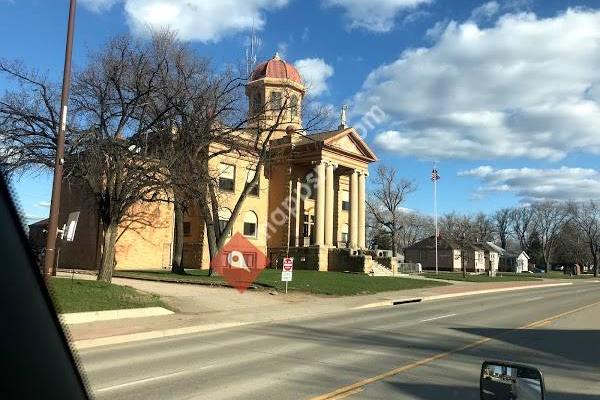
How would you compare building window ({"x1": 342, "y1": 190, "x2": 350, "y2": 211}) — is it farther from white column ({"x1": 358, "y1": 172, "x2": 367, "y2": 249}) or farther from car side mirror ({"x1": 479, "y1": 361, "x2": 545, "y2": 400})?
car side mirror ({"x1": 479, "y1": 361, "x2": 545, "y2": 400})

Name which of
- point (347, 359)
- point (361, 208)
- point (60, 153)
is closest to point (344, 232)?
point (361, 208)

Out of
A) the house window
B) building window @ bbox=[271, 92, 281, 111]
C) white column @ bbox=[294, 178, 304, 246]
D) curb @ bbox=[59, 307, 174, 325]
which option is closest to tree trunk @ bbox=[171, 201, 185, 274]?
building window @ bbox=[271, 92, 281, 111]

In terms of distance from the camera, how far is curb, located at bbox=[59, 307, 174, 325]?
1556cm

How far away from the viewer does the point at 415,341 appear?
42.2 ft

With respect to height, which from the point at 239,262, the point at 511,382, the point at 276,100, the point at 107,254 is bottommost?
the point at 511,382

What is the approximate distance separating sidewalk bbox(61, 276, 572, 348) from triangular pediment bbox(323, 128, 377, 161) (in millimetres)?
22978

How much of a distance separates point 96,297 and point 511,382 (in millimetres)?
16853

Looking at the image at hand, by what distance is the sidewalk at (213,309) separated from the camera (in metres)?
14.0

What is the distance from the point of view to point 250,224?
51.4 meters

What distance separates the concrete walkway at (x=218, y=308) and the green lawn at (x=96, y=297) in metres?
1.05

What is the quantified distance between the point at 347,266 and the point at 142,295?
97.0ft

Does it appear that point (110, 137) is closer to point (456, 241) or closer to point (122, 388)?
point (122, 388)

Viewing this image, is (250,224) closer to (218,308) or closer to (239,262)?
(239,262)

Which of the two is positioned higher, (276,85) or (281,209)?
(276,85)
